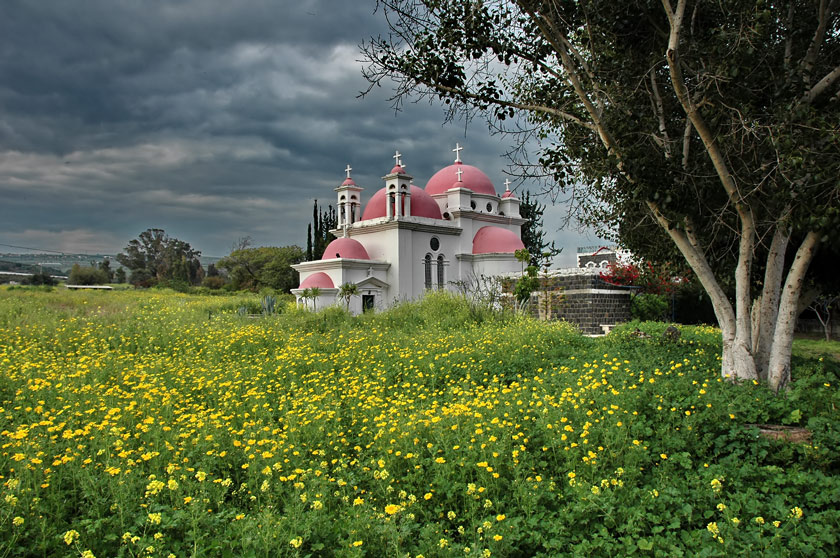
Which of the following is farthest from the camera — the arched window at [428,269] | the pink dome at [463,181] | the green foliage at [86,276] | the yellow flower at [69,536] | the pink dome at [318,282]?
the green foliage at [86,276]

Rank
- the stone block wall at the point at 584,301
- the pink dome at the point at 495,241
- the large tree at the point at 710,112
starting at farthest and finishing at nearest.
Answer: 1. the pink dome at the point at 495,241
2. the stone block wall at the point at 584,301
3. the large tree at the point at 710,112

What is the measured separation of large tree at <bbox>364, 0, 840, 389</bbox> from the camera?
625cm

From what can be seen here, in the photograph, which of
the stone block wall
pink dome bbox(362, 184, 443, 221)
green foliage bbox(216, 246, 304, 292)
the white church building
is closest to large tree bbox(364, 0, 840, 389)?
the stone block wall

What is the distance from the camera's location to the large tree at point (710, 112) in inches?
246

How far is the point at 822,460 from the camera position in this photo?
4.82 metres

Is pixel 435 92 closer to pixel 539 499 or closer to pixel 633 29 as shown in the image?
pixel 633 29

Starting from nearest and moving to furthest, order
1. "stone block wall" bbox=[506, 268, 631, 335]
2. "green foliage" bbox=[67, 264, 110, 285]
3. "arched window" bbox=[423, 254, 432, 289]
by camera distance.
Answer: "stone block wall" bbox=[506, 268, 631, 335] < "arched window" bbox=[423, 254, 432, 289] < "green foliage" bbox=[67, 264, 110, 285]

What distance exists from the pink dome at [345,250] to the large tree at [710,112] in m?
18.6

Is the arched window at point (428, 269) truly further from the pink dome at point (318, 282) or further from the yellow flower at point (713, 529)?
the yellow flower at point (713, 529)

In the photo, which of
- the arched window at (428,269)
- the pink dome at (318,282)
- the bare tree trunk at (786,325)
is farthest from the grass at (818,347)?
the pink dome at (318,282)

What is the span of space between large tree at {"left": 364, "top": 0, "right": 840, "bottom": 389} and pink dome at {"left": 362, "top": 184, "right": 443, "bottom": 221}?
20007 millimetres

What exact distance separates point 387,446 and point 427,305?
10.6 metres

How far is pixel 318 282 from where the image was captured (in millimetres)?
25688

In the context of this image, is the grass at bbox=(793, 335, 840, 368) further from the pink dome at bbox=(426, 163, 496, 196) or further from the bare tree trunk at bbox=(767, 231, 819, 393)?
the pink dome at bbox=(426, 163, 496, 196)
